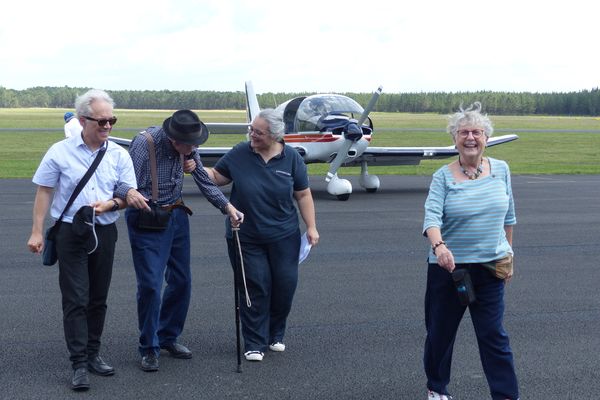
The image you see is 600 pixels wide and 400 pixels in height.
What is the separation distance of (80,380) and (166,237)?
1.09 meters

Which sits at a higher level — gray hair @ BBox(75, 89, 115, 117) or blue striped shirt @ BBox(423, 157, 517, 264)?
gray hair @ BBox(75, 89, 115, 117)

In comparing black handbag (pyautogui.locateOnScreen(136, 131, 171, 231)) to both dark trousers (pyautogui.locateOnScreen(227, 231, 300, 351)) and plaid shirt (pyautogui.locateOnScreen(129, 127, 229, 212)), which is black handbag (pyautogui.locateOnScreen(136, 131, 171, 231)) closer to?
plaid shirt (pyautogui.locateOnScreen(129, 127, 229, 212))

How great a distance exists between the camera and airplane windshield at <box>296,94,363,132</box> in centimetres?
1947

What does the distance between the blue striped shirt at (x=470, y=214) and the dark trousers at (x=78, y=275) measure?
2.05m

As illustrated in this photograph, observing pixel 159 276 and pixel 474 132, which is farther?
pixel 159 276

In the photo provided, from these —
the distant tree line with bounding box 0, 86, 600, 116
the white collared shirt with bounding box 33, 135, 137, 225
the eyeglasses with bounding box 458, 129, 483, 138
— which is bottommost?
the distant tree line with bounding box 0, 86, 600, 116

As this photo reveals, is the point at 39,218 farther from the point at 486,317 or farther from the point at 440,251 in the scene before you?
the point at 486,317

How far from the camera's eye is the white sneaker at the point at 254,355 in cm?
583

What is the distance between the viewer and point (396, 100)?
149m

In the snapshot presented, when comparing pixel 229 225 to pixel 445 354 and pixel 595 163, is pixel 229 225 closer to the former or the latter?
pixel 445 354

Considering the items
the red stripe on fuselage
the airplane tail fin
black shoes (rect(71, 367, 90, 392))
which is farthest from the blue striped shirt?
the airplane tail fin

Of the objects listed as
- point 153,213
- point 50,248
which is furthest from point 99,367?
point 153,213

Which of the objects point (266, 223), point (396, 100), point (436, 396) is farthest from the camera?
point (396, 100)

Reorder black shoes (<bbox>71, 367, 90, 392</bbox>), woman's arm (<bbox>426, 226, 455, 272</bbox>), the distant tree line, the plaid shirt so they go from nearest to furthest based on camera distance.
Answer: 1. woman's arm (<bbox>426, 226, 455, 272</bbox>)
2. black shoes (<bbox>71, 367, 90, 392</bbox>)
3. the plaid shirt
4. the distant tree line
